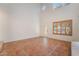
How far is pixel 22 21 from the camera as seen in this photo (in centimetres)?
148

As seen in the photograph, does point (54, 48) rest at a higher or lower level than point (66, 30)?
lower

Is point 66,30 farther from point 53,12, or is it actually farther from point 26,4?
point 26,4

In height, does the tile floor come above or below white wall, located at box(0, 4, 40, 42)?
below

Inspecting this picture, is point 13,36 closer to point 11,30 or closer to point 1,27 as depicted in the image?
point 11,30

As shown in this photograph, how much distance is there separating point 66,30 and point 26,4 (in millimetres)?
646

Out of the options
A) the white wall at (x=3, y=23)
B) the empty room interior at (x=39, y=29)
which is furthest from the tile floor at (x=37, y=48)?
the white wall at (x=3, y=23)

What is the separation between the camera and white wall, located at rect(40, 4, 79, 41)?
1427 mm

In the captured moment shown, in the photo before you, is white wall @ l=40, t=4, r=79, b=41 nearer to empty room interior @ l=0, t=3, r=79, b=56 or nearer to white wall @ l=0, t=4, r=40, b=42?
empty room interior @ l=0, t=3, r=79, b=56

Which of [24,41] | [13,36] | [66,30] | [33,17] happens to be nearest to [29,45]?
[24,41]

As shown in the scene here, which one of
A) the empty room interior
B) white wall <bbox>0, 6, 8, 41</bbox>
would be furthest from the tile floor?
white wall <bbox>0, 6, 8, 41</bbox>

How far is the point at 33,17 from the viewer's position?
150 cm

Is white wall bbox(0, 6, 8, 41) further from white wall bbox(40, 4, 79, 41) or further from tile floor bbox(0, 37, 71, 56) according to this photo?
white wall bbox(40, 4, 79, 41)

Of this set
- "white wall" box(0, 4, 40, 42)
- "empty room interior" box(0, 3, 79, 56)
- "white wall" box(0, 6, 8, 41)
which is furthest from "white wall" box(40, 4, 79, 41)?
"white wall" box(0, 6, 8, 41)

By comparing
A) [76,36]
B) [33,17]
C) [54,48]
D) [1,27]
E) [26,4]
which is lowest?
[54,48]
